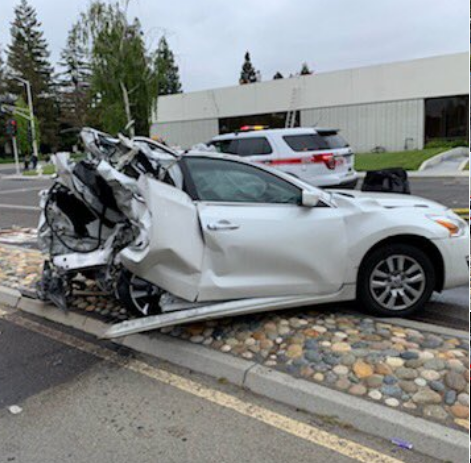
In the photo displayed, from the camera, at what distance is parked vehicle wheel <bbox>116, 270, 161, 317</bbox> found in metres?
4.08

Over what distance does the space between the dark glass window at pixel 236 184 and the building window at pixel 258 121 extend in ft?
100

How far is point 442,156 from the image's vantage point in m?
A: 24.0

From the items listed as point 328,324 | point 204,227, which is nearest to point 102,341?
point 204,227

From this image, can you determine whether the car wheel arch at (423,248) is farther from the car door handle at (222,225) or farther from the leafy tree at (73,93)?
the leafy tree at (73,93)

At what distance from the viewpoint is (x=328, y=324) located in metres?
4.11

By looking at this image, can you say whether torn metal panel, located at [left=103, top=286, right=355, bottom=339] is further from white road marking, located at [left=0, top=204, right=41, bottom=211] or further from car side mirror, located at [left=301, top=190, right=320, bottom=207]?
white road marking, located at [left=0, top=204, right=41, bottom=211]

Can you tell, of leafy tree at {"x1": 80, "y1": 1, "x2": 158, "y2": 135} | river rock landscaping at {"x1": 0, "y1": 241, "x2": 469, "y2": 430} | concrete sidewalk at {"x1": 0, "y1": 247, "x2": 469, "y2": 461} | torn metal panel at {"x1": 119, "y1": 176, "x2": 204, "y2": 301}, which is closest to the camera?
concrete sidewalk at {"x1": 0, "y1": 247, "x2": 469, "y2": 461}

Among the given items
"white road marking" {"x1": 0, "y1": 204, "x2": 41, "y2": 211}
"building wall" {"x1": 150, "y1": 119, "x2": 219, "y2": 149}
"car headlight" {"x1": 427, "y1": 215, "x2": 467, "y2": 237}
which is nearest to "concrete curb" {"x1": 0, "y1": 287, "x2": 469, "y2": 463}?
"car headlight" {"x1": 427, "y1": 215, "x2": 467, "y2": 237}

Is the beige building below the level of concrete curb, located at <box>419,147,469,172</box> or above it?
above

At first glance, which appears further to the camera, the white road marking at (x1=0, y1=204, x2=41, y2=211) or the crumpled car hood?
the white road marking at (x1=0, y1=204, x2=41, y2=211)

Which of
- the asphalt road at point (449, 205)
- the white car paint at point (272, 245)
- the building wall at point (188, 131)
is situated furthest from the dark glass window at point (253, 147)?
the building wall at point (188, 131)

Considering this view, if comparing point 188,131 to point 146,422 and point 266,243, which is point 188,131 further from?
point 146,422

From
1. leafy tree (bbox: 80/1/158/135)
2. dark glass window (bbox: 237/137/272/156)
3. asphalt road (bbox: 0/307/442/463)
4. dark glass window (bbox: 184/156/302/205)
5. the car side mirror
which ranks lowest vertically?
asphalt road (bbox: 0/307/442/463)

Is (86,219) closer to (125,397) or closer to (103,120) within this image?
(125,397)
